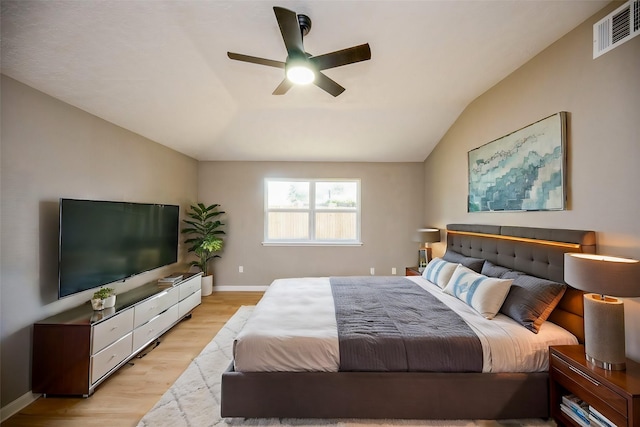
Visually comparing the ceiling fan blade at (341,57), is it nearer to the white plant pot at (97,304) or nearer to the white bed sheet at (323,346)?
the white bed sheet at (323,346)

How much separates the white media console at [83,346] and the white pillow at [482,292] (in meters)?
3.08

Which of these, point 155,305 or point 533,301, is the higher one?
point 533,301

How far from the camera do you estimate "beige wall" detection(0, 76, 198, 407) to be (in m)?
1.86

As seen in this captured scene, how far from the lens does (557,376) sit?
1665 mm

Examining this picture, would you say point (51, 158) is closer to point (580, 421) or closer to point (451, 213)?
point (580, 421)

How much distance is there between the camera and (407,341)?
1.79m

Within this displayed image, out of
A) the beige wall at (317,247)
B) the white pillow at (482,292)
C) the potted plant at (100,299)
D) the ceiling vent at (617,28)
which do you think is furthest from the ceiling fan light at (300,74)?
the beige wall at (317,247)

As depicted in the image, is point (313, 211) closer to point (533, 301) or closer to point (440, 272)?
point (440, 272)

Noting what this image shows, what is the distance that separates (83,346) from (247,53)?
276cm

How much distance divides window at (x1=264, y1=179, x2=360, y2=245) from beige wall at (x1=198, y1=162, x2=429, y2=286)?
0.17 metres

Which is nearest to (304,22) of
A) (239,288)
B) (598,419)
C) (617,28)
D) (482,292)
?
(617,28)

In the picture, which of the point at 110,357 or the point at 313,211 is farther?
the point at 313,211

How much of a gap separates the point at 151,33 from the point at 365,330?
2786 millimetres

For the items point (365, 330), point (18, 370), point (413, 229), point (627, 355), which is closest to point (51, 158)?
point (18, 370)
